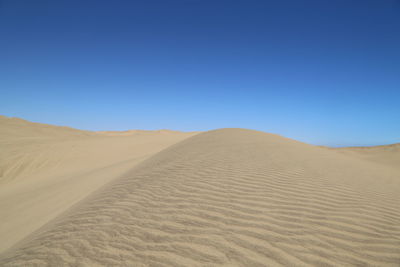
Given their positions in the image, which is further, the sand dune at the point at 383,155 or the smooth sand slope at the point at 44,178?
the sand dune at the point at 383,155

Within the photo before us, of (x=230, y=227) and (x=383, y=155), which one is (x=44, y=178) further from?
(x=383, y=155)

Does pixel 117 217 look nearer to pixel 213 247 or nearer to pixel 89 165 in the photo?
pixel 213 247

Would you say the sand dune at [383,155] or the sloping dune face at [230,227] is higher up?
the sand dune at [383,155]

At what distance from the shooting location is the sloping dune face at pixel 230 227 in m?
2.08

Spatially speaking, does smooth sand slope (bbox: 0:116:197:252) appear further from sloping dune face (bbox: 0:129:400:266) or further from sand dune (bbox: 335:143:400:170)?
sand dune (bbox: 335:143:400:170)

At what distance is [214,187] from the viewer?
3729 mm

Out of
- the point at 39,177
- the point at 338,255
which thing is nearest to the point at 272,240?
the point at 338,255

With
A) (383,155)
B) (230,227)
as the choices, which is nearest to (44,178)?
(230,227)

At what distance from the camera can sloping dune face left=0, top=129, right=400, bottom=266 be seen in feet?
6.83

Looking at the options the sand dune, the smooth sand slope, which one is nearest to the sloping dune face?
the smooth sand slope

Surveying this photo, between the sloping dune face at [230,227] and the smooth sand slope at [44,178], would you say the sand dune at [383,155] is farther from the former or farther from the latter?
the smooth sand slope at [44,178]

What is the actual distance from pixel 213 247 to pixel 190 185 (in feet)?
5.91

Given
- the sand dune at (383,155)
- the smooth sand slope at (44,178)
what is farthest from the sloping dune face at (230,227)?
the sand dune at (383,155)

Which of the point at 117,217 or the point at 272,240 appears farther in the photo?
the point at 117,217
